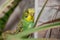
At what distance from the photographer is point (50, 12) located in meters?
0.87

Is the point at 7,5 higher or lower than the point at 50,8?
higher

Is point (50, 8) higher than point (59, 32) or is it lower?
higher

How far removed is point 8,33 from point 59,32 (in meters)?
0.50

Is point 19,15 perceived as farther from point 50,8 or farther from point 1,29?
point 50,8

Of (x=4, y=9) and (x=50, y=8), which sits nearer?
(x=4, y=9)

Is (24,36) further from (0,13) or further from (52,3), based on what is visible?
(52,3)

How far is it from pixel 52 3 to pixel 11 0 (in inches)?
20.9

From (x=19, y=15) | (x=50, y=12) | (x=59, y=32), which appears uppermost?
(x=19, y=15)

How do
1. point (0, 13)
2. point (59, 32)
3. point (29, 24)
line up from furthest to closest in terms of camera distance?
point (29, 24), point (59, 32), point (0, 13)

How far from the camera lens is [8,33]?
370mm

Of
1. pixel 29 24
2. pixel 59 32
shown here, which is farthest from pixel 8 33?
pixel 29 24

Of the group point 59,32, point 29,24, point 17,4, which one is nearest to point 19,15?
point 17,4

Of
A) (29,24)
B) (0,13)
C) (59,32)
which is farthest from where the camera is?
(29,24)

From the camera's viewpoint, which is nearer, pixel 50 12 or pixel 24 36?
pixel 24 36
